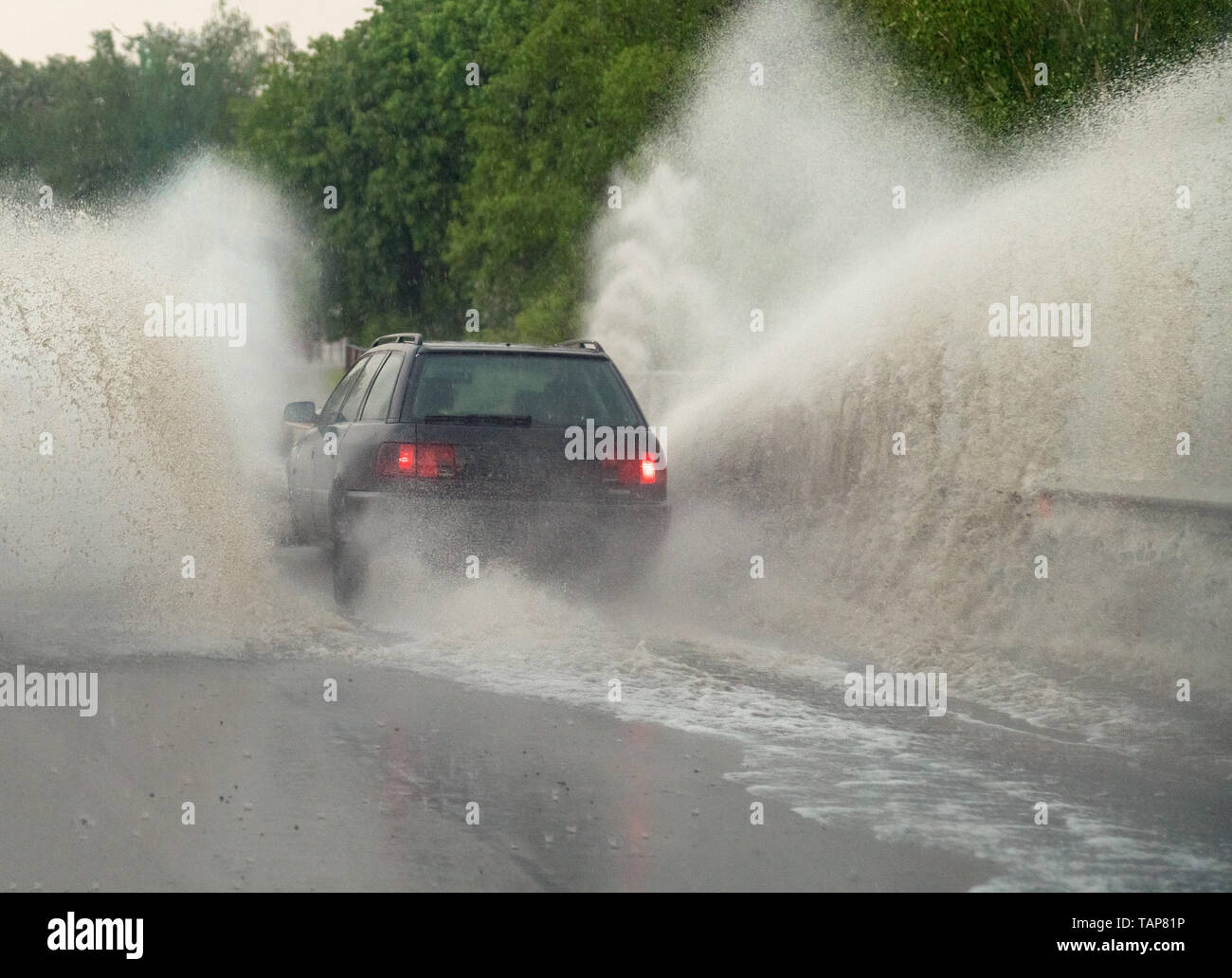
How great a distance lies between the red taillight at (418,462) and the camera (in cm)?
1065

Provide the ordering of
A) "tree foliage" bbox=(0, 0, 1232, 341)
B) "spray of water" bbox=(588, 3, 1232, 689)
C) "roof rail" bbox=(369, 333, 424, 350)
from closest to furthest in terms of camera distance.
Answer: "spray of water" bbox=(588, 3, 1232, 689), "roof rail" bbox=(369, 333, 424, 350), "tree foliage" bbox=(0, 0, 1232, 341)

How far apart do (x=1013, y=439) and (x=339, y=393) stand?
14.9 feet

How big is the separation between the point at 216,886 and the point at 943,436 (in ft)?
27.0

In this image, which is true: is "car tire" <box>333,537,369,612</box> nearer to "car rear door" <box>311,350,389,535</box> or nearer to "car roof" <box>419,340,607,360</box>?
"car rear door" <box>311,350,389,535</box>

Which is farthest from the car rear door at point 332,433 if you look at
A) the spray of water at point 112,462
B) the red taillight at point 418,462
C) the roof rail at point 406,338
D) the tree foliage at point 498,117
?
the tree foliage at point 498,117

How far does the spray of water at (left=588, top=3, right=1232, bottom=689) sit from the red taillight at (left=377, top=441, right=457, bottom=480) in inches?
76.2

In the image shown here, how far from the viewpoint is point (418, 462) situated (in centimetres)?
1066

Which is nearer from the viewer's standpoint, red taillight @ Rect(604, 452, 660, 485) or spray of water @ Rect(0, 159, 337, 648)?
red taillight @ Rect(604, 452, 660, 485)

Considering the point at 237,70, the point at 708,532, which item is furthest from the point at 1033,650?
the point at 237,70

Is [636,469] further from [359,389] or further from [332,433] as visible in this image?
[359,389]

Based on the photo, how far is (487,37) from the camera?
5512 cm

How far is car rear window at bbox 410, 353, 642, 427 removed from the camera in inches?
432

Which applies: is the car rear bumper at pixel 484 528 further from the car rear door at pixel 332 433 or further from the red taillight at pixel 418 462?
the car rear door at pixel 332 433

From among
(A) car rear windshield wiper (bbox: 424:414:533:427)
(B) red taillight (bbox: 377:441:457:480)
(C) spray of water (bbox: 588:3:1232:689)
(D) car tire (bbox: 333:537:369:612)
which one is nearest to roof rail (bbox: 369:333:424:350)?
(A) car rear windshield wiper (bbox: 424:414:533:427)
